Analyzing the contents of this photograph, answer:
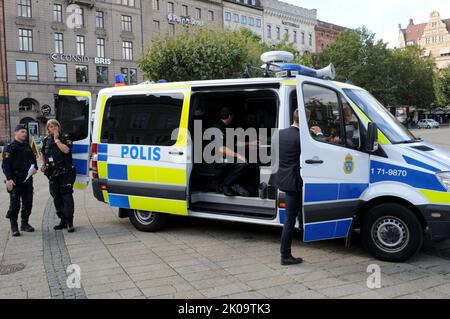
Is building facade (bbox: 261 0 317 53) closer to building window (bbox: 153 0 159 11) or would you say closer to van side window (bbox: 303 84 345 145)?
building window (bbox: 153 0 159 11)

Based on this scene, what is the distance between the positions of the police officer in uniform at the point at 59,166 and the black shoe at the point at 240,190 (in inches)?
104

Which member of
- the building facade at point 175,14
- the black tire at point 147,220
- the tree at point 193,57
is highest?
the building facade at point 175,14

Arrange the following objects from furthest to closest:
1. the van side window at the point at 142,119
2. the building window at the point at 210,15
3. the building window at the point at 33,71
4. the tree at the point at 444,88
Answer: the tree at the point at 444,88 → the building window at the point at 210,15 → the building window at the point at 33,71 → the van side window at the point at 142,119

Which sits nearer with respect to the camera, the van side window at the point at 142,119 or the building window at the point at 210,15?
the van side window at the point at 142,119

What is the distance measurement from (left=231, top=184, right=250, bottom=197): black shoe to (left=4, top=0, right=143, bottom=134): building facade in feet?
127

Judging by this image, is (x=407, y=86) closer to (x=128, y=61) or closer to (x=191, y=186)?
(x=128, y=61)

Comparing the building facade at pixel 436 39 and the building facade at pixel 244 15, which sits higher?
the building facade at pixel 436 39

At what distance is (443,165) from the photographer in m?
5.37

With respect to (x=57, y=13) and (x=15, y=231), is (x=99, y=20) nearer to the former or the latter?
(x=57, y=13)

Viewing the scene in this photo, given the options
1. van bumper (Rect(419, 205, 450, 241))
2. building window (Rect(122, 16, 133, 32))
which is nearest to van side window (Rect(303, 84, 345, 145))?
van bumper (Rect(419, 205, 450, 241))

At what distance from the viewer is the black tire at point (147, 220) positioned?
7312 millimetres

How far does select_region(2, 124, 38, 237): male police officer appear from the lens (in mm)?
7262

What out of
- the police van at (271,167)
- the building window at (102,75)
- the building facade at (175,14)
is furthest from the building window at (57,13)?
the police van at (271,167)

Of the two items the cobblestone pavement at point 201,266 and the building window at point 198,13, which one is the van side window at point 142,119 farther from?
the building window at point 198,13
